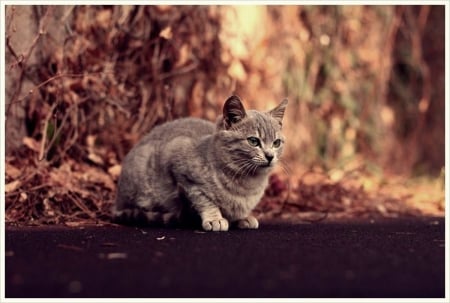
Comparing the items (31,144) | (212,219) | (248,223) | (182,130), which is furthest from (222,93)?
(212,219)

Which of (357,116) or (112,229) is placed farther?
(357,116)

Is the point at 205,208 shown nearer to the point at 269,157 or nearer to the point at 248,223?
the point at 248,223

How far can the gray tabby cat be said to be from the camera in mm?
3240

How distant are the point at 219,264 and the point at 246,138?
44.1 inches

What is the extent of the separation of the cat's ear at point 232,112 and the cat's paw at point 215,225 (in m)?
0.45

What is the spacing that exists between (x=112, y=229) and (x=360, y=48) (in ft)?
13.4

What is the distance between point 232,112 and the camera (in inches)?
129

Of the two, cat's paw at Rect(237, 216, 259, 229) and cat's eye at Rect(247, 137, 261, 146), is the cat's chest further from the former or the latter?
cat's eye at Rect(247, 137, 261, 146)

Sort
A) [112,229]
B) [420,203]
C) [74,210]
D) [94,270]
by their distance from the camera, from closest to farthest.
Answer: [94,270]
[112,229]
[74,210]
[420,203]

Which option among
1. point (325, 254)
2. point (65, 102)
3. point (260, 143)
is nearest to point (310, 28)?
point (65, 102)

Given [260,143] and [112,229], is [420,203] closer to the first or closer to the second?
[260,143]

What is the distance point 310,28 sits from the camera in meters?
6.40

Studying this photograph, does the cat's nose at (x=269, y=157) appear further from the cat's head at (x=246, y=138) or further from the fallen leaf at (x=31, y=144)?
the fallen leaf at (x=31, y=144)

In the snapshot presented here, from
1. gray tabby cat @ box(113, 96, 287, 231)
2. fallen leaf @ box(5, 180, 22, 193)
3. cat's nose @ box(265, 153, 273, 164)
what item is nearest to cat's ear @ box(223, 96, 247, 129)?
gray tabby cat @ box(113, 96, 287, 231)
